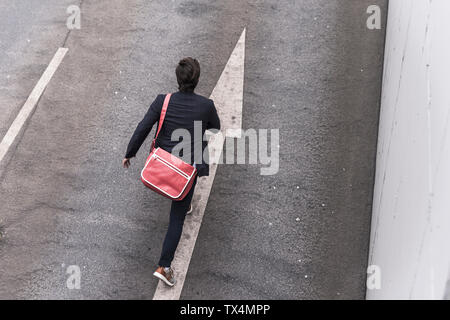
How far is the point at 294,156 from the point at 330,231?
111 centimetres

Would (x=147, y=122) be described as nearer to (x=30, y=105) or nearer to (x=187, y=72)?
(x=187, y=72)

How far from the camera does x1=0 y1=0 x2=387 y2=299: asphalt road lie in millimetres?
5930

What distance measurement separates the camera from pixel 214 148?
702 centimetres

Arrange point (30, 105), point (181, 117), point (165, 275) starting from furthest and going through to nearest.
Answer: point (30, 105), point (165, 275), point (181, 117)

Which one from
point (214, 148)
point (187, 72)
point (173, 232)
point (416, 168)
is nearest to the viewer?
point (416, 168)

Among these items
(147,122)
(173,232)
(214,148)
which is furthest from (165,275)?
(214,148)

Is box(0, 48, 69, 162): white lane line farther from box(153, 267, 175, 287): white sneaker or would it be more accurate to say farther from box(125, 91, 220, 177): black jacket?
box(153, 267, 175, 287): white sneaker

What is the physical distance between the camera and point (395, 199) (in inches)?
187

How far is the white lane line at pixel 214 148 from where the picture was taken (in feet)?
19.3

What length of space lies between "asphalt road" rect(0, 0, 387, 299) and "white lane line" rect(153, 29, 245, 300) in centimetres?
10

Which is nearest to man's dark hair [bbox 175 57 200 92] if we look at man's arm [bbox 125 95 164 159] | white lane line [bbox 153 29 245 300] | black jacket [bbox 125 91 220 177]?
black jacket [bbox 125 91 220 177]

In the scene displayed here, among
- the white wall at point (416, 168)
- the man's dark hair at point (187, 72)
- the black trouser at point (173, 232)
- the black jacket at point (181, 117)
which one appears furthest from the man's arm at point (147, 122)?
the white wall at point (416, 168)

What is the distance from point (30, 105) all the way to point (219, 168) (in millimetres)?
2753
